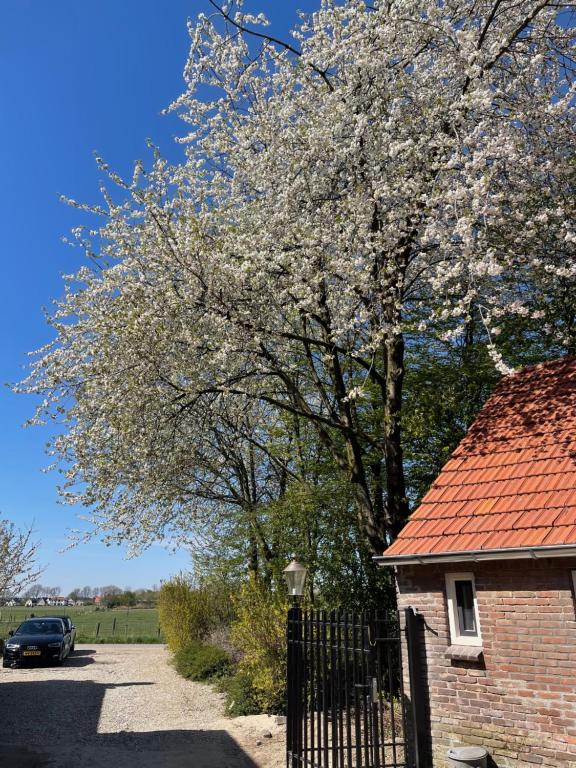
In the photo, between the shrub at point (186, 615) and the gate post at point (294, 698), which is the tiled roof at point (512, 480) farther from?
the shrub at point (186, 615)

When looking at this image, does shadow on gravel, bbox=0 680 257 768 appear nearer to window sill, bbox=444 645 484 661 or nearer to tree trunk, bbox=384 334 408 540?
window sill, bbox=444 645 484 661

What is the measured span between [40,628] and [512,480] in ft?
64.1

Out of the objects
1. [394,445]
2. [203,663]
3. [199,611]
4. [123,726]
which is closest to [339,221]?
[394,445]

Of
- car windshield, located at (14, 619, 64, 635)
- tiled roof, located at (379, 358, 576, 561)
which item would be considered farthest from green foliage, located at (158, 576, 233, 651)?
tiled roof, located at (379, 358, 576, 561)

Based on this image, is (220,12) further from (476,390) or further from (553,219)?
(476,390)

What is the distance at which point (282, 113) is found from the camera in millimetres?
11812

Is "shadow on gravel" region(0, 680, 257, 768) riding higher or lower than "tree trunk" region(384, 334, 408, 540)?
lower

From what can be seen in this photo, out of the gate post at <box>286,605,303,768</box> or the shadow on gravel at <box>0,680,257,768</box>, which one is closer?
the gate post at <box>286,605,303,768</box>

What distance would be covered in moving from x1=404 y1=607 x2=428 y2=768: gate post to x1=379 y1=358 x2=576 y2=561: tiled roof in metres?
0.86

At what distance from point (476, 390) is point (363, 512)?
3.91 m

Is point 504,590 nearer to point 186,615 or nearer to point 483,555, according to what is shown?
point 483,555

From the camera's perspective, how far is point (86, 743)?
10523 mm

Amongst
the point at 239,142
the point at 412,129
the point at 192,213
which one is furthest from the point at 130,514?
the point at 412,129

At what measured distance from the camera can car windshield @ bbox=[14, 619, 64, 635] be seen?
21672 mm
